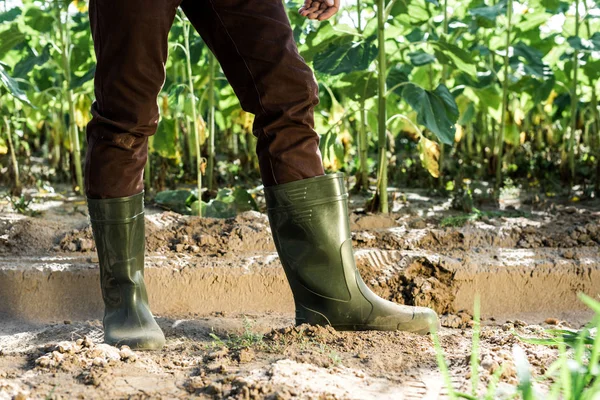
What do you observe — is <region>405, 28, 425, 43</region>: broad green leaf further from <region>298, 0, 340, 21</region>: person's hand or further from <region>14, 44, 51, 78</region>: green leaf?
<region>298, 0, 340, 21</region>: person's hand

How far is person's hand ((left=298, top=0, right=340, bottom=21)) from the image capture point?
79.4 inches

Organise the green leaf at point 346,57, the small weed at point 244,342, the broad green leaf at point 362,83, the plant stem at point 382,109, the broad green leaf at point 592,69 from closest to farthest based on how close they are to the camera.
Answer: the small weed at point 244,342
the green leaf at point 346,57
the plant stem at point 382,109
the broad green leaf at point 362,83
the broad green leaf at point 592,69

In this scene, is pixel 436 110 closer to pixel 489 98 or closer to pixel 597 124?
pixel 489 98

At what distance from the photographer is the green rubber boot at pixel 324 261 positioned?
196 centimetres

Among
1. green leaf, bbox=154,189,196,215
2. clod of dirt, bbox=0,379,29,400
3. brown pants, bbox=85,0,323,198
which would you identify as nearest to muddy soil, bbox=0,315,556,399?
clod of dirt, bbox=0,379,29,400

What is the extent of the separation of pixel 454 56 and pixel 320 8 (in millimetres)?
1580

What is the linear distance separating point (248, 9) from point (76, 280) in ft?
3.94

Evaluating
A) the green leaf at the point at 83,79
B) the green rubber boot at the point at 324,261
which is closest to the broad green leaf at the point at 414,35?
the green leaf at the point at 83,79

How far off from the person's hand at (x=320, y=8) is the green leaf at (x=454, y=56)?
141 cm

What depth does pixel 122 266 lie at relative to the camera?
2033 millimetres

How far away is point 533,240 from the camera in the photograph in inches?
118

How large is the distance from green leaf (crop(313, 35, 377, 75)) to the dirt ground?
616 mm

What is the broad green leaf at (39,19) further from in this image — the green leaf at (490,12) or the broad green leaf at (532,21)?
the broad green leaf at (532,21)

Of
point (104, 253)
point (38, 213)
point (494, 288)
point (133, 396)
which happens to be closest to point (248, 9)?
Result: point (104, 253)
